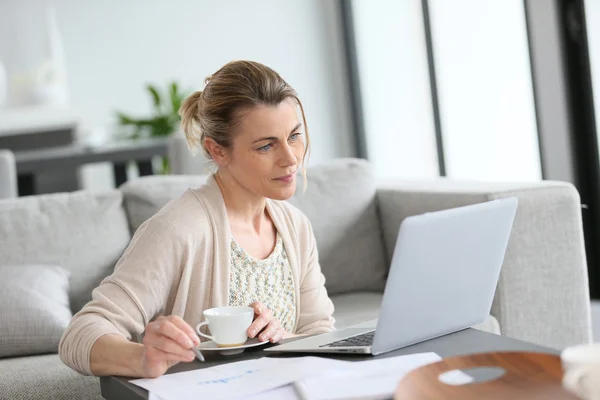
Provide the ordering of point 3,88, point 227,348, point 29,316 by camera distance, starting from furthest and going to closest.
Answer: point 3,88 < point 29,316 < point 227,348

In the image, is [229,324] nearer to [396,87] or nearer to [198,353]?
[198,353]

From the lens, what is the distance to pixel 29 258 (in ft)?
8.45

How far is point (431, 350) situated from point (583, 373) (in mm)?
417

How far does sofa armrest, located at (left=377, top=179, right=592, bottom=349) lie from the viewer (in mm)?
2514

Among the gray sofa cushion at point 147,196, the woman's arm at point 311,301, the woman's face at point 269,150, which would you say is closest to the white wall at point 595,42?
the gray sofa cushion at point 147,196

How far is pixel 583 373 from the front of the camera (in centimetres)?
93

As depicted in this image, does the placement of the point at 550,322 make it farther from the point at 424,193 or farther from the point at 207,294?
the point at 207,294

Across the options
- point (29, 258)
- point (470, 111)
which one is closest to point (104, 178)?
point (470, 111)

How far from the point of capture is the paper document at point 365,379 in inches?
44.4

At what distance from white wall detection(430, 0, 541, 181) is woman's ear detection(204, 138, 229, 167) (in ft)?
10.5

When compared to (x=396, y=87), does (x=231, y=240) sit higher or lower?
lower

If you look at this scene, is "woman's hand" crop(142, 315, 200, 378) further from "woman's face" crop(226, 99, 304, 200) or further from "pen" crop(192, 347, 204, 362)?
"woman's face" crop(226, 99, 304, 200)

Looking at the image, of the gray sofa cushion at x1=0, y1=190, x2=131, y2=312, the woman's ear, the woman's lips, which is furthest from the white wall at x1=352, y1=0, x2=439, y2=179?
the woman's lips

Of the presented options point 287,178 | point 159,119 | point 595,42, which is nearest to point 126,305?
point 287,178
